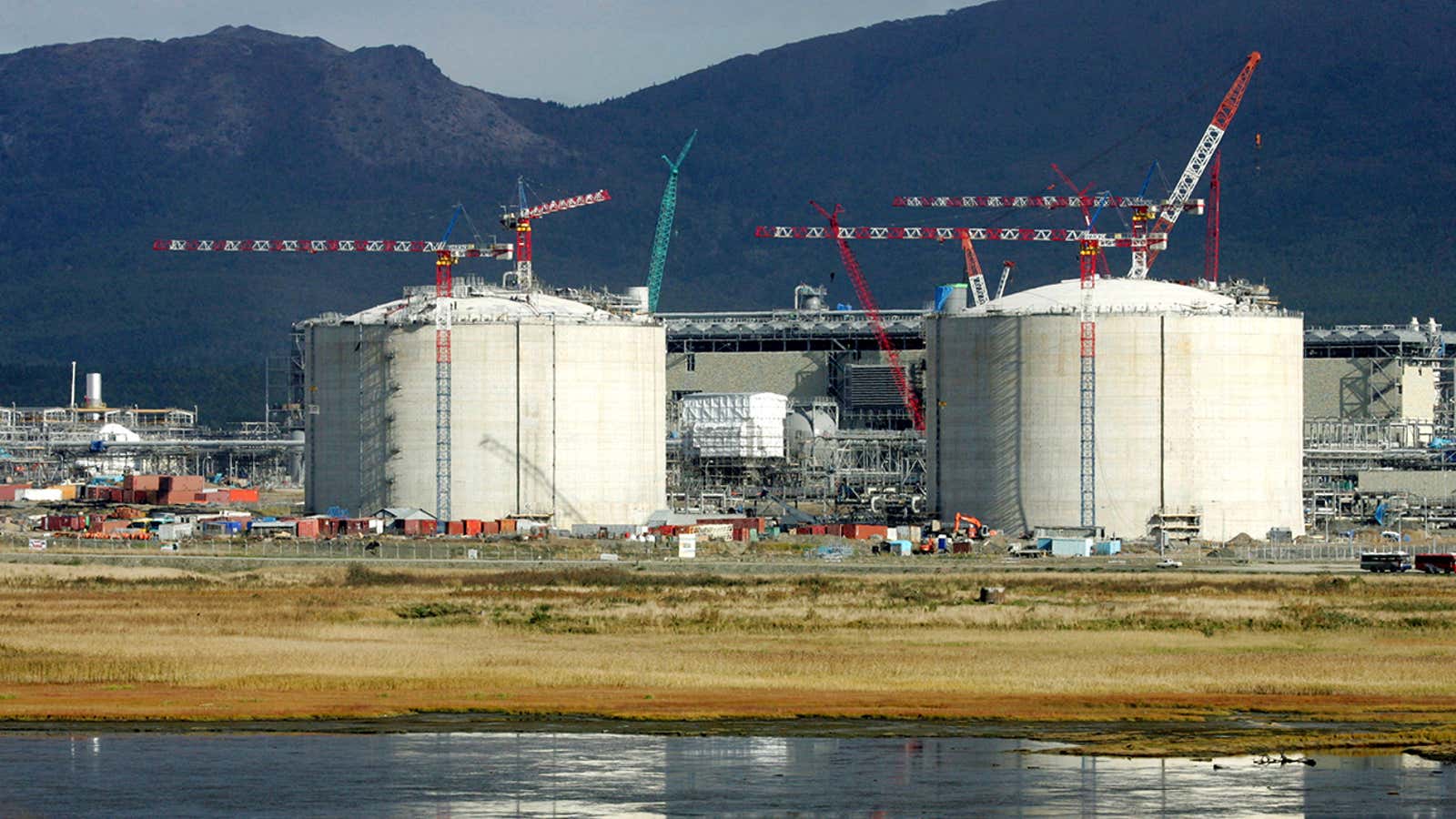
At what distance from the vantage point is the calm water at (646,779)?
50562mm

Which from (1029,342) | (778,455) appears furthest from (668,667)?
(778,455)

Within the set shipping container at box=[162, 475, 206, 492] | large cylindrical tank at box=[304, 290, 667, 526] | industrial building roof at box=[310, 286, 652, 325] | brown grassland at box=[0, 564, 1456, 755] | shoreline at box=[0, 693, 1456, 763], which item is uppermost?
industrial building roof at box=[310, 286, 652, 325]

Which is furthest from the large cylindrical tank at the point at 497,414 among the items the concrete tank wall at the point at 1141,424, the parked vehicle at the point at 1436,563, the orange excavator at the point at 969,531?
the parked vehicle at the point at 1436,563

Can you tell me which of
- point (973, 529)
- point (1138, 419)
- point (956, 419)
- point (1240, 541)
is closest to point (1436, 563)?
point (1240, 541)

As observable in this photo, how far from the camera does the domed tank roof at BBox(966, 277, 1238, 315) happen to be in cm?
14712

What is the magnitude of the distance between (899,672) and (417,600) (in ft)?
100

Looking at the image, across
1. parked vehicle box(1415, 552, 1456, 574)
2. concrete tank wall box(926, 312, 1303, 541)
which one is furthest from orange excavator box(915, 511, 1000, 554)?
parked vehicle box(1415, 552, 1456, 574)

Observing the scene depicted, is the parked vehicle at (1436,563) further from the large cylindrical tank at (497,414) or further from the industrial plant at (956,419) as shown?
the large cylindrical tank at (497,414)

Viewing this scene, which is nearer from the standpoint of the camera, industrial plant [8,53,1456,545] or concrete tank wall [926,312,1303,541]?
concrete tank wall [926,312,1303,541]

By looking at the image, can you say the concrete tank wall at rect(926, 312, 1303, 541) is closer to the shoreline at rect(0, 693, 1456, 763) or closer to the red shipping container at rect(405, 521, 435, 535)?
the red shipping container at rect(405, 521, 435, 535)

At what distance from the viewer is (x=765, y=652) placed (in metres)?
77.3

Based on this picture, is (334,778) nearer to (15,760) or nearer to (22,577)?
(15,760)

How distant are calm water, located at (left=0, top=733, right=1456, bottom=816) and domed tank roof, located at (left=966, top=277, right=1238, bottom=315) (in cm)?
8997

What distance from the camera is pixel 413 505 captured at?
495 ft
